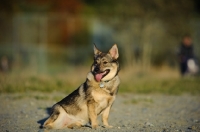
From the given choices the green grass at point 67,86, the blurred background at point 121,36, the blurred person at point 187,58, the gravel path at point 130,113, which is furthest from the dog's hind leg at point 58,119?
the blurred background at point 121,36

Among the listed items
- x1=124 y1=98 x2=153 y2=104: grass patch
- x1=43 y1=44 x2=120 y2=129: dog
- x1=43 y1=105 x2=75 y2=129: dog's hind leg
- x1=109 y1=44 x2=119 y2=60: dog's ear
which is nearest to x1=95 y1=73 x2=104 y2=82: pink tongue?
x1=43 y1=44 x2=120 y2=129: dog

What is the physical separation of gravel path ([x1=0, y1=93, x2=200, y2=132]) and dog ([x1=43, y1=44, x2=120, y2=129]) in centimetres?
19

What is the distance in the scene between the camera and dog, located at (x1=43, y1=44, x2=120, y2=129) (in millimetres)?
6895

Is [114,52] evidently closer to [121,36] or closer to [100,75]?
[100,75]

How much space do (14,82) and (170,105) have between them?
5207 millimetres

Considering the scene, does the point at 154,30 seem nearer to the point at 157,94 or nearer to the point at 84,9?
the point at 157,94

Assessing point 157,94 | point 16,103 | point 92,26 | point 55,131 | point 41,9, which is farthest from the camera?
point 41,9

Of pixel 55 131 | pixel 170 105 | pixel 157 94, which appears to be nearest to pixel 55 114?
pixel 55 131

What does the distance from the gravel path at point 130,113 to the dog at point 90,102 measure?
7.7 inches

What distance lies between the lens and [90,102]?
691cm

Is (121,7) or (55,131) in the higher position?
(121,7)

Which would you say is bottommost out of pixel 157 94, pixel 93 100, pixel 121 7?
pixel 157 94

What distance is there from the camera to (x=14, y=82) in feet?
42.0

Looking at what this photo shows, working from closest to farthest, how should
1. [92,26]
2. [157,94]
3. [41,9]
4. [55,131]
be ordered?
[55,131]
[157,94]
[92,26]
[41,9]
